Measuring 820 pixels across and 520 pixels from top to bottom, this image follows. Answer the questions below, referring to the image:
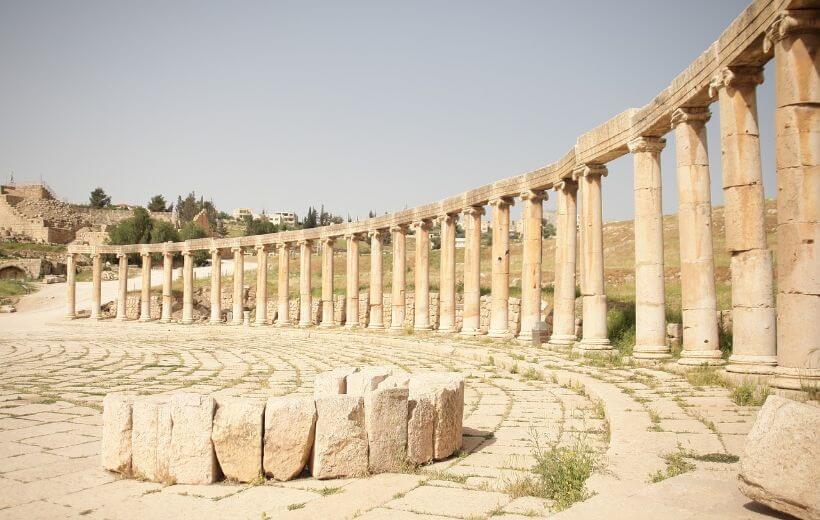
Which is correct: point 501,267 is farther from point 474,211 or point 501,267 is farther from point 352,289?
point 352,289

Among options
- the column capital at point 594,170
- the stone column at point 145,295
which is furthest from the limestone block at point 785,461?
the stone column at point 145,295

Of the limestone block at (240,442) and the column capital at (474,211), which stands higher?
the column capital at (474,211)

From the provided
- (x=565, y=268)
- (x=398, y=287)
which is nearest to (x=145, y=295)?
(x=398, y=287)

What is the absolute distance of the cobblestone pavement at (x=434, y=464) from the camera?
5.11 m

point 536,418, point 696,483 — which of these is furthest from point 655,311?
point 696,483

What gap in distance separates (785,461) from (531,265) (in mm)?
16643

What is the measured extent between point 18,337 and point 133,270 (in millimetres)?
36274

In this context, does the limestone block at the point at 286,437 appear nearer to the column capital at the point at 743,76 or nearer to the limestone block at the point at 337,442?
the limestone block at the point at 337,442

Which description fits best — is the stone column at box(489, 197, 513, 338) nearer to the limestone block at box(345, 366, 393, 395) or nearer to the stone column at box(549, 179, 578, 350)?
the stone column at box(549, 179, 578, 350)

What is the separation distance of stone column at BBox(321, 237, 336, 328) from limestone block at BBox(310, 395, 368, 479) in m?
26.8

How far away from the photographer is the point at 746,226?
1078 centimetres

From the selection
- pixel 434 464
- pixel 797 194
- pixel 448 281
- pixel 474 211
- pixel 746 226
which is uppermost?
pixel 474 211

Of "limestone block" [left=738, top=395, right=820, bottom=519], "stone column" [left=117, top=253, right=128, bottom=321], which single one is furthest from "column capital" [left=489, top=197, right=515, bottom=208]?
"stone column" [left=117, top=253, right=128, bottom=321]

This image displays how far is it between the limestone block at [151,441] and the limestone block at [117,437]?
7 cm
